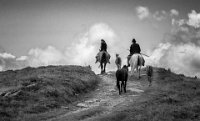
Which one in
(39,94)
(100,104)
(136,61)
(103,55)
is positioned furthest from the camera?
(103,55)

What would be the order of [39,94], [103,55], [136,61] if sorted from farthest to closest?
[103,55]
[136,61]
[39,94]

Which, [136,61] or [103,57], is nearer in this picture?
[136,61]

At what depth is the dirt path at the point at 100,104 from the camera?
50.8 ft

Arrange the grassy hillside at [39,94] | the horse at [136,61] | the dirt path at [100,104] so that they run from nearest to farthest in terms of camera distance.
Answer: the dirt path at [100,104]
the grassy hillside at [39,94]
the horse at [136,61]

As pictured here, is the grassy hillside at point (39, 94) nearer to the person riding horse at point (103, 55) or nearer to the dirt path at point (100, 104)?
the dirt path at point (100, 104)

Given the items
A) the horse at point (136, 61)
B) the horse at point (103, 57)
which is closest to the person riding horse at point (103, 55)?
the horse at point (103, 57)

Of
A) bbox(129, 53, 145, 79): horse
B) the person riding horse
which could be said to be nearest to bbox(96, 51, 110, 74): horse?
the person riding horse

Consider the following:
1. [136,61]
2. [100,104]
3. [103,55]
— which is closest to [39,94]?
[100,104]

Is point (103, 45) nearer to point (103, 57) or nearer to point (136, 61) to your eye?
point (103, 57)

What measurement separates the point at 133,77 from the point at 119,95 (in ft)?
36.2

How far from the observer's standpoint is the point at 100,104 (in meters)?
19.2

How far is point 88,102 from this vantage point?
20.6m

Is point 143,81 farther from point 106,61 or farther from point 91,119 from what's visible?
point 91,119

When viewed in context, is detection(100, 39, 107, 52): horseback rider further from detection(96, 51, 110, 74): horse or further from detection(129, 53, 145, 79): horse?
detection(129, 53, 145, 79): horse
